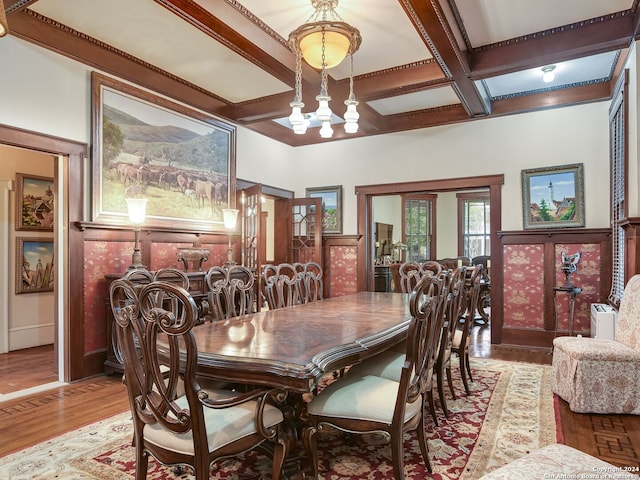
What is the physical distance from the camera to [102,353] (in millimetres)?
3826

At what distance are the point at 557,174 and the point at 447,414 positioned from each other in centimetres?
352

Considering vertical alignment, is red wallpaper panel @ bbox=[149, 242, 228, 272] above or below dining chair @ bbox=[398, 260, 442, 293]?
above

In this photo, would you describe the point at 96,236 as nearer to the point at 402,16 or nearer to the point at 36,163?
the point at 36,163

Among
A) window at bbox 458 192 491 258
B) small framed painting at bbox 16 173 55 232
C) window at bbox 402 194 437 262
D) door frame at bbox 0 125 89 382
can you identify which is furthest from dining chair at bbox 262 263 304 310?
window at bbox 458 192 491 258

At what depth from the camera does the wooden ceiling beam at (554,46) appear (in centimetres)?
325

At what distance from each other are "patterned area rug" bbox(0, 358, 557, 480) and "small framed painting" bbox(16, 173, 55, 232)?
3396mm

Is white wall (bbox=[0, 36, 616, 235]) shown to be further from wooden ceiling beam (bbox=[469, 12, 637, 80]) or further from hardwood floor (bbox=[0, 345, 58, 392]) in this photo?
hardwood floor (bbox=[0, 345, 58, 392])

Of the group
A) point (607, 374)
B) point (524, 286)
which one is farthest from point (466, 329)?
point (524, 286)

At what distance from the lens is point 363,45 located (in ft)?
12.0

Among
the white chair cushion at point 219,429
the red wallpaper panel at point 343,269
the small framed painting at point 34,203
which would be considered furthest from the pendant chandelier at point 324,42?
the small framed painting at point 34,203

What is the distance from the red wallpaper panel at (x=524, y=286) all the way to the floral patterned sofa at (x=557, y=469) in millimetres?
3997

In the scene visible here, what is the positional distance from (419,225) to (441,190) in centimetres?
411

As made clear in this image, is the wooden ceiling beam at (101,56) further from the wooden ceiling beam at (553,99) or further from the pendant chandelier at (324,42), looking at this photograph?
the wooden ceiling beam at (553,99)

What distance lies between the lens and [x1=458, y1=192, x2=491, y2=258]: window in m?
9.86
